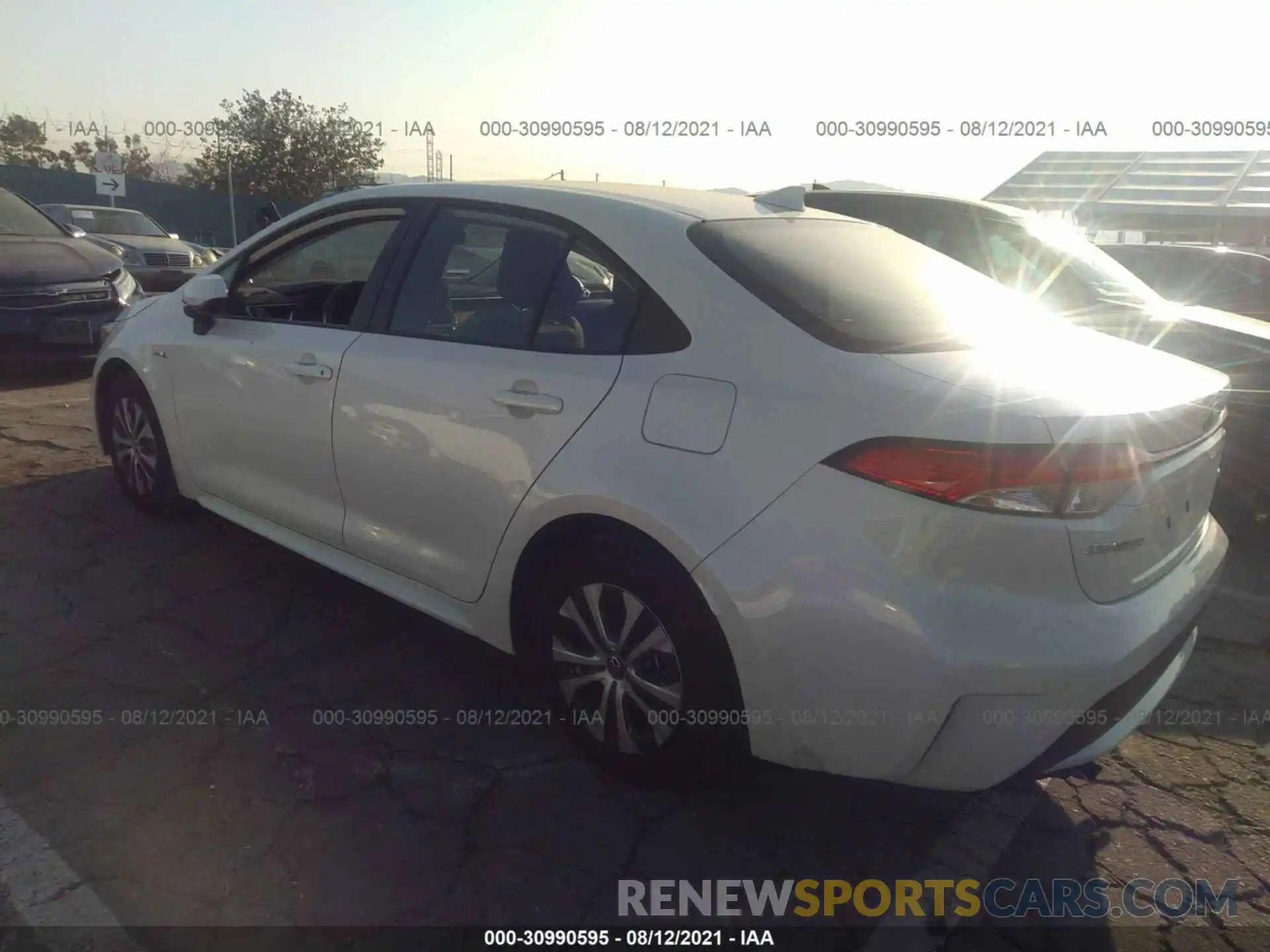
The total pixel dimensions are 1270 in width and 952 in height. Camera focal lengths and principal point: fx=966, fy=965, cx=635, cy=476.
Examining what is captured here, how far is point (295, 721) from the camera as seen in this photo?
2.97 meters

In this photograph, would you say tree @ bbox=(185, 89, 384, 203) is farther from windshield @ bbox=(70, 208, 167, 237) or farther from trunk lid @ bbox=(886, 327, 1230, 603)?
trunk lid @ bbox=(886, 327, 1230, 603)

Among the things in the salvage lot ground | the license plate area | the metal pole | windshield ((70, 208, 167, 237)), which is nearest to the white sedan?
the salvage lot ground

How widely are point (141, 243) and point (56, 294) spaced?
593 centimetres

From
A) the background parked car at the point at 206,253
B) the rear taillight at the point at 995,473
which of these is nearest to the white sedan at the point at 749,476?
the rear taillight at the point at 995,473

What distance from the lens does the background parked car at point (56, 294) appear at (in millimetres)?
6867

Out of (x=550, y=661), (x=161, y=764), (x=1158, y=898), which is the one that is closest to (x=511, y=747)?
(x=550, y=661)

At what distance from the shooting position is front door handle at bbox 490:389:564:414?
8.70 feet

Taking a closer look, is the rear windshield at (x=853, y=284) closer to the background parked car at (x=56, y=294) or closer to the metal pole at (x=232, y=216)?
the background parked car at (x=56, y=294)

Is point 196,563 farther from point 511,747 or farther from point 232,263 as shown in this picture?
point 511,747

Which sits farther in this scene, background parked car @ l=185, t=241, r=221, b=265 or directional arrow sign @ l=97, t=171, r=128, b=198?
directional arrow sign @ l=97, t=171, r=128, b=198

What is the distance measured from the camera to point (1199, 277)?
7.76 meters

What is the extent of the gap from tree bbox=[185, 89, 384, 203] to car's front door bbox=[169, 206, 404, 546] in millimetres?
29053

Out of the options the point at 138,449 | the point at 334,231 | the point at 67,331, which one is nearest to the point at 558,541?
the point at 334,231

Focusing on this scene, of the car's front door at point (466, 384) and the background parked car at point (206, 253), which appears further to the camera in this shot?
the background parked car at point (206, 253)
